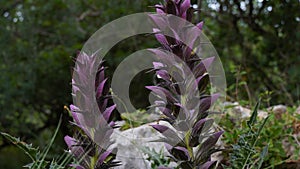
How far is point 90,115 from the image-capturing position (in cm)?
110

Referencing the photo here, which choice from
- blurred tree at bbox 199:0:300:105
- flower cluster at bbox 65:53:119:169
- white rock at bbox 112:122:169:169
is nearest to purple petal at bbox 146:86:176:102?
flower cluster at bbox 65:53:119:169

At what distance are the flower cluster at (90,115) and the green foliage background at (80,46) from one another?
2373 millimetres

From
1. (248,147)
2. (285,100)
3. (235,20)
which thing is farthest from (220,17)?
(248,147)

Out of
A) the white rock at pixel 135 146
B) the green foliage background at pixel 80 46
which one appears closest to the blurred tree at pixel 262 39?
the green foliage background at pixel 80 46

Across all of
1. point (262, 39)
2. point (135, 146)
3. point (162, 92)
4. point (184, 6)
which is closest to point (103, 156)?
point (162, 92)

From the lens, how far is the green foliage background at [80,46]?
359 cm

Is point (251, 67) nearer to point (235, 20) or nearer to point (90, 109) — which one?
point (235, 20)

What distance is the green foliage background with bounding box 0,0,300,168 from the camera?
141 inches

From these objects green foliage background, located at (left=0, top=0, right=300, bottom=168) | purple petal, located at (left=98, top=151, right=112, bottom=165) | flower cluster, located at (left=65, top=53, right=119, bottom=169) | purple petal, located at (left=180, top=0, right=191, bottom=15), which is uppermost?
purple petal, located at (left=180, top=0, right=191, bottom=15)

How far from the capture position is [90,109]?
3.59 feet

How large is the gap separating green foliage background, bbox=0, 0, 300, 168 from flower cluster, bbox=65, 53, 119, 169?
2373 mm

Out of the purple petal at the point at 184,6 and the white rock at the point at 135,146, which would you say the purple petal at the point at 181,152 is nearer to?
the purple petal at the point at 184,6

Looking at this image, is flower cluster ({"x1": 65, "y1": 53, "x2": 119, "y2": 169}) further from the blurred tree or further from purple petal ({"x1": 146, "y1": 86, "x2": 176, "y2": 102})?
the blurred tree

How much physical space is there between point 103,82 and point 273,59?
2.99 m
